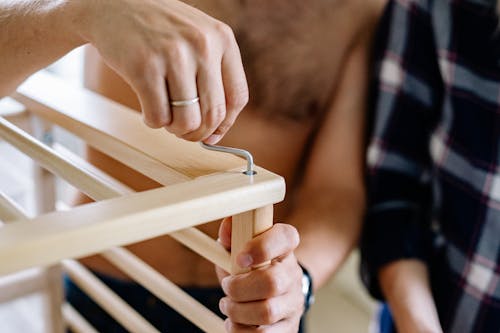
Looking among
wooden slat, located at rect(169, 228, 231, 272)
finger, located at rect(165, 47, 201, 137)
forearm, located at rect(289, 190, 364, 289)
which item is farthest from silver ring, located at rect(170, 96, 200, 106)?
forearm, located at rect(289, 190, 364, 289)

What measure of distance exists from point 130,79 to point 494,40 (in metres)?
0.58

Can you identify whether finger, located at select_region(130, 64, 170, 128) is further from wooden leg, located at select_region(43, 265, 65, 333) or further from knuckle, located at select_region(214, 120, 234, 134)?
wooden leg, located at select_region(43, 265, 65, 333)

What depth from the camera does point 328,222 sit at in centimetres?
85

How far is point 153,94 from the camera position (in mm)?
400

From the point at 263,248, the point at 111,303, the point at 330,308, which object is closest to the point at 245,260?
the point at 263,248

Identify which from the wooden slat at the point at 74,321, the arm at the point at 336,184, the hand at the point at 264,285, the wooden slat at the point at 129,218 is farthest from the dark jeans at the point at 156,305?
the wooden slat at the point at 129,218

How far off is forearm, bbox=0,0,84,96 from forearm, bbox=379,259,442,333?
0.56 m

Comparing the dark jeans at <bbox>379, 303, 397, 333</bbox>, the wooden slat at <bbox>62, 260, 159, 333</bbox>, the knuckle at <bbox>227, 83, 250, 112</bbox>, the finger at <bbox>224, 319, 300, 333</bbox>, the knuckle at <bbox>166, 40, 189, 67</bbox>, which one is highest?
the knuckle at <bbox>166, 40, 189, 67</bbox>

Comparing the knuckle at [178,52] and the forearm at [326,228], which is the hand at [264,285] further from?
the forearm at [326,228]

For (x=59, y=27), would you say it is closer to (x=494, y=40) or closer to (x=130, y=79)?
(x=130, y=79)

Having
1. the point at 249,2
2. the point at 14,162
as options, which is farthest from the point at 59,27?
the point at 14,162

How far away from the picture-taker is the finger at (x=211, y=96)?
1.32 feet

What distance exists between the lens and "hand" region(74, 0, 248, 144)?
39 centimetres

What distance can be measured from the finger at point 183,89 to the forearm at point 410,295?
19.6 inches
